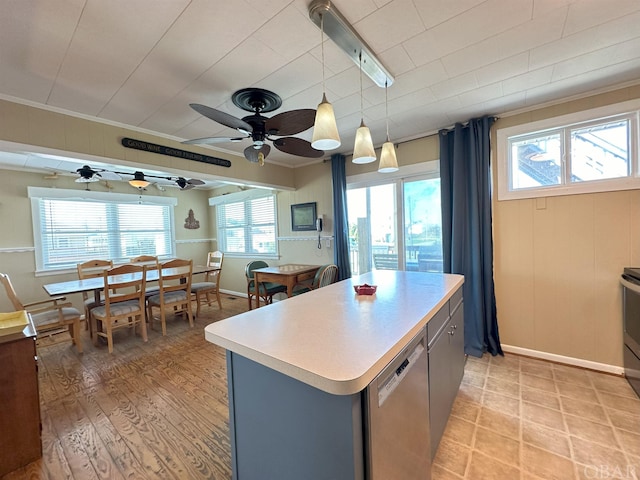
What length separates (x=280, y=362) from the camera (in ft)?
2.97

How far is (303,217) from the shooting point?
460 cm

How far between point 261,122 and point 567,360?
3.52 metres

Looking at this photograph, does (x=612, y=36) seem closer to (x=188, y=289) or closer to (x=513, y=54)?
(x=513, y=54)

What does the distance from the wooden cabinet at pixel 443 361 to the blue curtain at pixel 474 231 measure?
96 cm

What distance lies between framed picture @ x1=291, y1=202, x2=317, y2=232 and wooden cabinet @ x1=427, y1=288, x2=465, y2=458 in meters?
2.77

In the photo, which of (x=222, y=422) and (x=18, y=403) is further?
(x=222, y=422)

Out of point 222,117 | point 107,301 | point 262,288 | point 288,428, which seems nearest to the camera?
point 288,428

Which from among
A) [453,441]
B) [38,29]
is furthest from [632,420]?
[38,29]

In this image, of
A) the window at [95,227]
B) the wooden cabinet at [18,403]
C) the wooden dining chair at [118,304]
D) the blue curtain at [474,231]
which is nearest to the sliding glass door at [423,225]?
the blue curtain at [474,231]

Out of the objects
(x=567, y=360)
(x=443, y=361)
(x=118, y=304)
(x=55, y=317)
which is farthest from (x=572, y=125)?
(x=55, y=317)

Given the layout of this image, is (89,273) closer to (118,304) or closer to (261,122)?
(118,304)

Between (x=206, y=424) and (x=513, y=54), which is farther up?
(x=513, y=54)

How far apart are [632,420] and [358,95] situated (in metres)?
3.08

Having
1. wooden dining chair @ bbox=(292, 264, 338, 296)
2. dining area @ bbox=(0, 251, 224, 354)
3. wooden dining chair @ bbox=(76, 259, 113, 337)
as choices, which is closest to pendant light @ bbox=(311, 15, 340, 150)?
wooden dining chair @ bbox=(292, 264, 338, 296)
